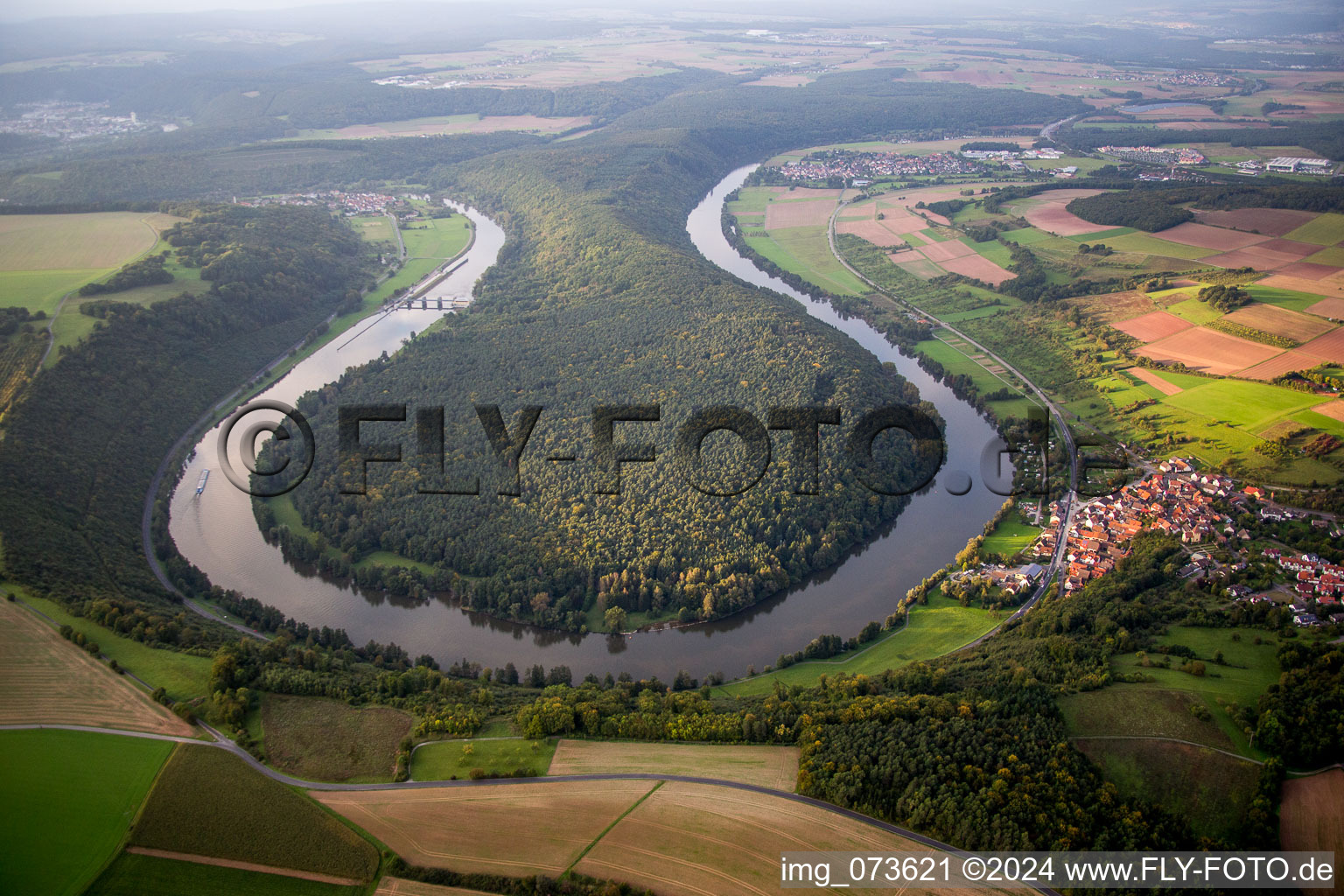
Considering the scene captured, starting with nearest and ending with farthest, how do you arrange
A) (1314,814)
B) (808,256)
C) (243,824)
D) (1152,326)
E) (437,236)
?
1. (1314,814)
2. (243,824)
3. (1152,326)
4. (808,256)
5. (437,236)

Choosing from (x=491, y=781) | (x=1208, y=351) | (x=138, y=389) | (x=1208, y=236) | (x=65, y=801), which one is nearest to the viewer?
(x=65, y=801)

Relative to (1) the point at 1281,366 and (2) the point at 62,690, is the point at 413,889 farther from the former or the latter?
(1) the point at 1281,366

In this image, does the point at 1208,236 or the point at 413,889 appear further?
the point at 1208,236

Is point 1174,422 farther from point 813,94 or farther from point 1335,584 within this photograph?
point 813,94

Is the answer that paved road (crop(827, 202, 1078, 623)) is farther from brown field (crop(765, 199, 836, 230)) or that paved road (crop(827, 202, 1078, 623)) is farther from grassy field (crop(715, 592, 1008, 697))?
brown field (crop(765, 199, 836, 230))

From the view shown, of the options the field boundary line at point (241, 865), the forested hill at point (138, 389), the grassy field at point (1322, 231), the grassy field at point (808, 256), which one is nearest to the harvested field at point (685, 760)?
the field boundary line at point (241, 865)

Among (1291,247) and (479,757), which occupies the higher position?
(1291,247)

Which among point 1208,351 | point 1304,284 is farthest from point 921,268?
point 1304,284

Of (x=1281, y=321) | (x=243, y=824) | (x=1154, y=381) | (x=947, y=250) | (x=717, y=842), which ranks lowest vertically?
(x=243, y=824)

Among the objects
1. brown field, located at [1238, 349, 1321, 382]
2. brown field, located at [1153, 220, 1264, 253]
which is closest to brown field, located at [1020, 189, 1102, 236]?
brown field, located at [1153, 220, 1264, 253]
